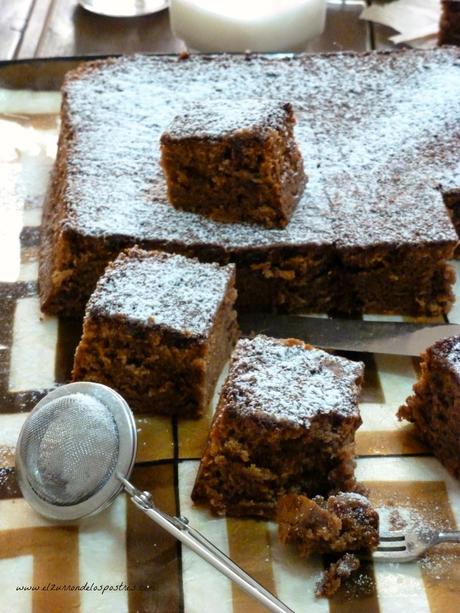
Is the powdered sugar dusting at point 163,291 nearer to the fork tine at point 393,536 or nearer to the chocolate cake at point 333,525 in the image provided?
the chocolate cake at point 333,525

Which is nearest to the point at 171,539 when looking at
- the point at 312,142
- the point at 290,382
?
the point at 290,382

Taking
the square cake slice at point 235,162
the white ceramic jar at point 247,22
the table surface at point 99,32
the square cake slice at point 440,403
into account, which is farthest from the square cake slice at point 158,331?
the table surface at point 99,32

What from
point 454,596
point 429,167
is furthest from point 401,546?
point 429,167

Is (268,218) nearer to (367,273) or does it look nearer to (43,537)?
(367,273)

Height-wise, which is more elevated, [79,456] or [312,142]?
[312,142]

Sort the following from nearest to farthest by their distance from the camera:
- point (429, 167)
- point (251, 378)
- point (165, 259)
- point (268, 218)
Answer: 1. point (251, 378)
2. point (165, 259)
3. point (268, 218)
4. point (429, 167)

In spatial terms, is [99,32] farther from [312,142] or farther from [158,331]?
[158,331]
